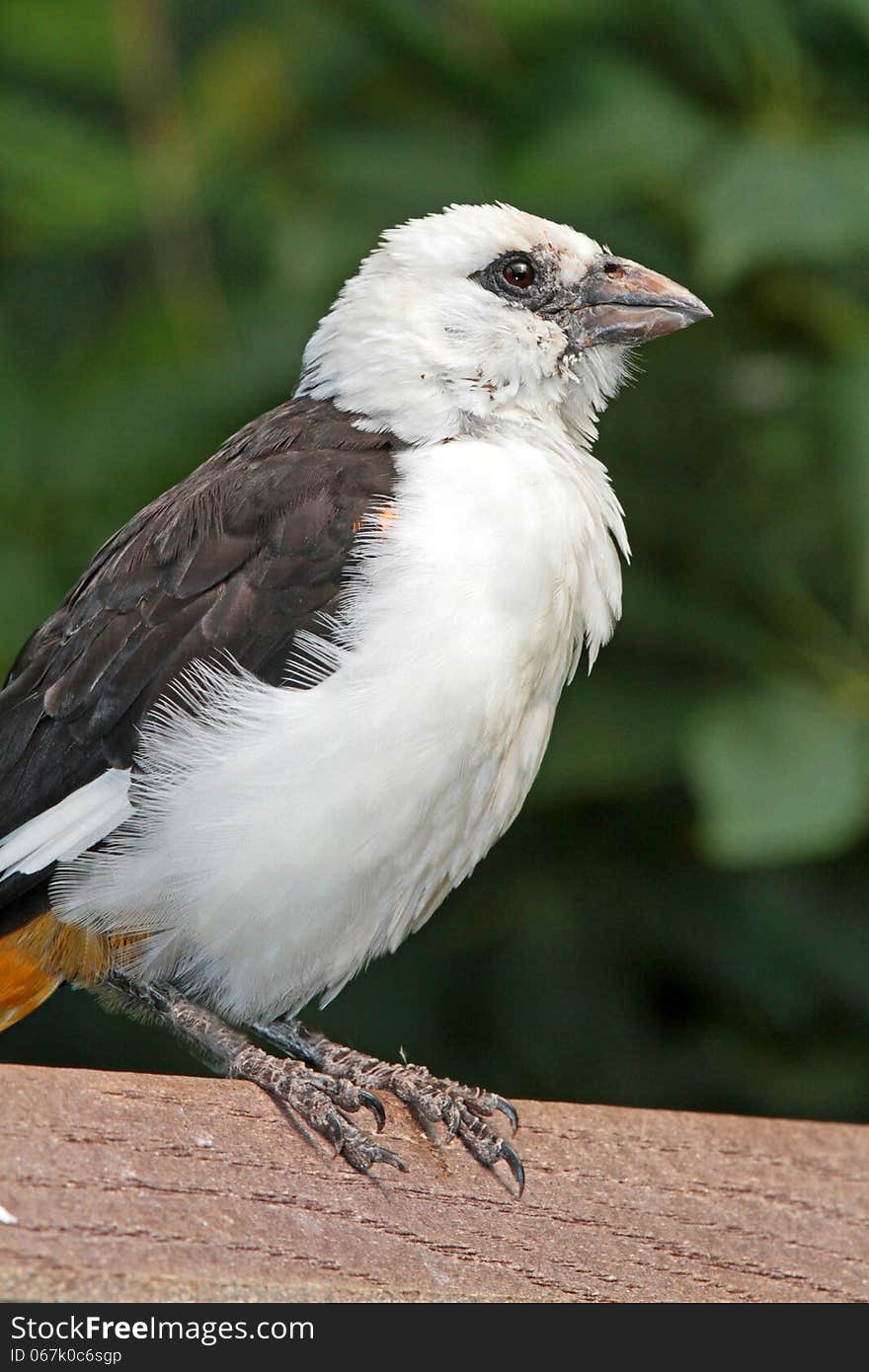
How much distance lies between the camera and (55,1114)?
2471mm

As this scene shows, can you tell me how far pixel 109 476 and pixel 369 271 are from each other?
73cm

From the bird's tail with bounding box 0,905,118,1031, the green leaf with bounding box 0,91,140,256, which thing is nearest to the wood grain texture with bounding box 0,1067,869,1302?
the bird's tail with bounding box 0,905,118,1031

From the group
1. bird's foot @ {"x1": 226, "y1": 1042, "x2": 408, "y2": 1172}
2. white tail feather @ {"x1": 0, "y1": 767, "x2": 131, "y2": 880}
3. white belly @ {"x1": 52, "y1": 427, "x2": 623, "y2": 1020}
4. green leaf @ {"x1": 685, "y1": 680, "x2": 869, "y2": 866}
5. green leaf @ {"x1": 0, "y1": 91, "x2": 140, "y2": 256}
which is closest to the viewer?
bird's foot @ {"x1": 226, "y1": 1042, "x2": 408, "y2": 1172}

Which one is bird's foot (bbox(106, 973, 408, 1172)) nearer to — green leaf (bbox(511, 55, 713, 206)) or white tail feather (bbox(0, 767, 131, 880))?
white tail feather (bbox(0, 767, 131, 880))

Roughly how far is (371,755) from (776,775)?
0.90 meters

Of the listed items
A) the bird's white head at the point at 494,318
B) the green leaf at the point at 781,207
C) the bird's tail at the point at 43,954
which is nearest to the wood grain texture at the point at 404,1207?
the bird's tail at the point at 43,954

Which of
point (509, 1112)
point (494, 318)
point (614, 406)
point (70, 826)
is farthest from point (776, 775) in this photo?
point (70, 826)

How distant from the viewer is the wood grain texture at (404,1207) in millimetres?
2311

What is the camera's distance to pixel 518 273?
3.49 metres

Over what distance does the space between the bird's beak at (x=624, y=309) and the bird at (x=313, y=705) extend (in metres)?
0.10

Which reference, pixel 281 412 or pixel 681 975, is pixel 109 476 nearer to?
pixel 281 412

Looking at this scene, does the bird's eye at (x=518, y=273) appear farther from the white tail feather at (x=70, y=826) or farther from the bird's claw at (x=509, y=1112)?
the bird's claw at (x=509, y=1112)

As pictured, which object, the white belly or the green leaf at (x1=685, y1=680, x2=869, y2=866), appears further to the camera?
the green leaf at (x1=685, y1=680, x2=869, y2=866)

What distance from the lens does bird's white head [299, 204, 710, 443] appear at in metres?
3.35
